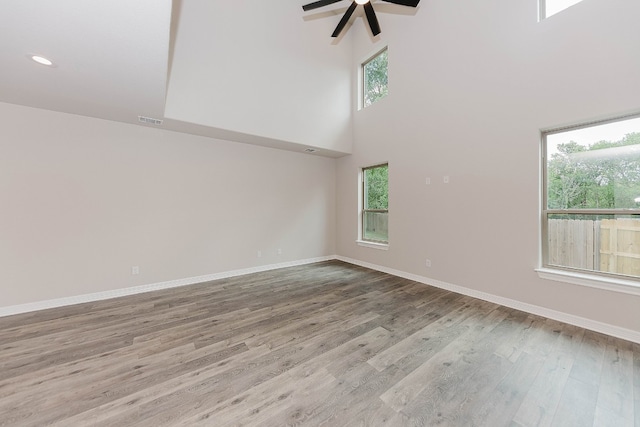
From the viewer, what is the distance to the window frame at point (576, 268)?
2.39 metres

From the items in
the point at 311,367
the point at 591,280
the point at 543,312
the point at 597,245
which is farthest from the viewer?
the point at 543,312

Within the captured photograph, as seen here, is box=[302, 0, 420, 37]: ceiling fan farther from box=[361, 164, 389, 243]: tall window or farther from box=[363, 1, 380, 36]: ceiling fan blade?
box=[361, 164, 389, 243]: tall window

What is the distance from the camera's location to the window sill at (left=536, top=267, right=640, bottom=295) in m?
2.33

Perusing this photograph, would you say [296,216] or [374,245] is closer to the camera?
[374,245]

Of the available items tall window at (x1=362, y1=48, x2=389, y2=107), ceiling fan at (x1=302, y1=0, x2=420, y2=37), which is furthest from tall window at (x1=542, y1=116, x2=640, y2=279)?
tall window at (x1=362, y1=48, x2=389, y2=107)

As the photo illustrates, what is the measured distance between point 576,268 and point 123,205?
6.06m

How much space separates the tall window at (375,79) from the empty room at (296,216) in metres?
0.07

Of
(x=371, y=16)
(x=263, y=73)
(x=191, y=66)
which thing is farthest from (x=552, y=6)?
(x=191, y=66)

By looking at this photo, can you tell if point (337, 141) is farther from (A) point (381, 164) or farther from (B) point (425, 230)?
(B) point (425, 230)

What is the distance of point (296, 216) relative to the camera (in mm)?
5426

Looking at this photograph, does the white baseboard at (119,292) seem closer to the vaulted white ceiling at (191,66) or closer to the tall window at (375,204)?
the tall window at (375,204)

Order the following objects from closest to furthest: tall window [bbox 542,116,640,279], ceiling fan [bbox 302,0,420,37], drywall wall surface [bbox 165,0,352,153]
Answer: tall window [bbox 542,116,640,279] < ceiling fan [bbox 302,0,420,37] < drywall wall surface [bbox 165,0,352,153]

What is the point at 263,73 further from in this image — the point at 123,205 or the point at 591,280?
the point at 591,280

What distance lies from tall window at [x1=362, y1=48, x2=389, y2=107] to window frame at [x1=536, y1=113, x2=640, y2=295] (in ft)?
9.73
